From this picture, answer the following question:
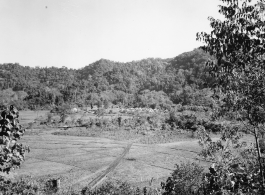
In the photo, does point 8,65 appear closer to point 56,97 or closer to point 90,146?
point 56,97

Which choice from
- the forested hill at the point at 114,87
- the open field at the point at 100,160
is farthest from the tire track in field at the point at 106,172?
the forested hill at the point at 114,87

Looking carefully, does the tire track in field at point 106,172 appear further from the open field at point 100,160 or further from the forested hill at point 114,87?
the forested hill at point 114,87

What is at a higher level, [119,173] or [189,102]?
[189,102]

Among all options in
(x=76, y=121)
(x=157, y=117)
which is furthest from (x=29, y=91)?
(x=157, y=117)

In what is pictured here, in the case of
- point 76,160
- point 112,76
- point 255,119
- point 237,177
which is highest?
point 112,76

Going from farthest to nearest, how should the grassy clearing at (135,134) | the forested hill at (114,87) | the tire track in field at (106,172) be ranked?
1. the forested hill at (114,87)
2. the grassy clearing at (135,134)
3. the tire track in field at (106,172)

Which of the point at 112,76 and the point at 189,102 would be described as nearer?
the point at 189,102
